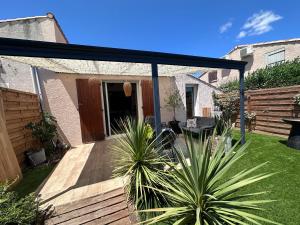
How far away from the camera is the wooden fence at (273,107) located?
579cm

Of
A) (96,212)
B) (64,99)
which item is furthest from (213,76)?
(96,212)

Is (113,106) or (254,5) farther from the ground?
(254,5)

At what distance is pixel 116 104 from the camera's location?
308 inches

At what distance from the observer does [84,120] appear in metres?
6.48

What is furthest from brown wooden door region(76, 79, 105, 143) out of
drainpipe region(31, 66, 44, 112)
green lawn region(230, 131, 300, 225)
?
green lawn region(230, 131, 300, 225)

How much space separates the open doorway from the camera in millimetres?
7129

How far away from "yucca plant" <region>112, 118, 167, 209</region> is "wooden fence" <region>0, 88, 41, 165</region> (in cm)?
329

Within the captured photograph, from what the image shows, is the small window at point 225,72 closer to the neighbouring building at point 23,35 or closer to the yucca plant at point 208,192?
the neighbouring building at point 23,35

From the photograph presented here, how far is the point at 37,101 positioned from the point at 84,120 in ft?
5.54

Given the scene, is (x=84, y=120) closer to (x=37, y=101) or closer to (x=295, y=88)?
(x=37, y=101)

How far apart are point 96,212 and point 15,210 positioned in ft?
3.42

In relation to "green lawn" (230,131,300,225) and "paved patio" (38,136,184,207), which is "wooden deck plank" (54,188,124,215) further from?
"green lawn" (230,131,300,225)

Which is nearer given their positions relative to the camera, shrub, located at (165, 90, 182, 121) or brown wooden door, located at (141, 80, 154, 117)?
brown wooden door, located at (141, 80, 154, 117)

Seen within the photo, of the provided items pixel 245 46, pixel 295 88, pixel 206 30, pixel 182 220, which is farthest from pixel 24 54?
pixel 245 46
